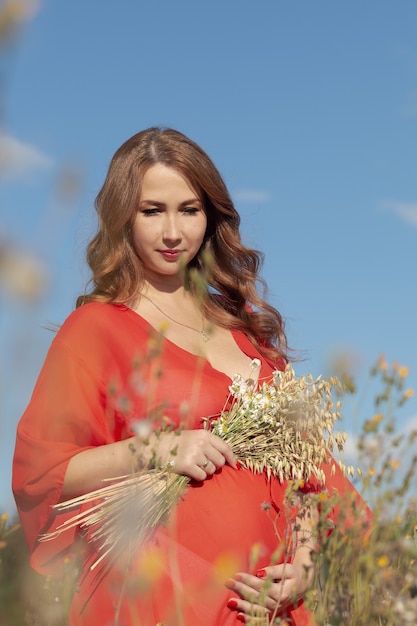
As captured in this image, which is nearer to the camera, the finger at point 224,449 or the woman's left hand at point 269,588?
the woman's left hand at point 269,588

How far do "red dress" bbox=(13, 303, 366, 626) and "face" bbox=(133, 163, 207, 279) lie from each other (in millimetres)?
446

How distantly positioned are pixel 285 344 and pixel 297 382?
105 centimetres

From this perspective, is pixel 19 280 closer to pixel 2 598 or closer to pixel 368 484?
pixel 2 598

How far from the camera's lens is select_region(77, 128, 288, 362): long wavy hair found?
11.9 feet

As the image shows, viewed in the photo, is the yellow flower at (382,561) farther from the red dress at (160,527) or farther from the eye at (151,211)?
the eye at (151,211)

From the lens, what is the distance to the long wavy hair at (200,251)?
3.62m

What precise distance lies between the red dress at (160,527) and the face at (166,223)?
1.46 ft

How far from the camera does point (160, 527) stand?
9.32ft

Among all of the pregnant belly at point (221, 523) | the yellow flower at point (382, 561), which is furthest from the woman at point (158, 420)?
the yellow flower at point (382, 561)

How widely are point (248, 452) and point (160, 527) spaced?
0.46m

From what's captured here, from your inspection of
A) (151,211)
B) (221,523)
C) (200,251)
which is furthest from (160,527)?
(200,251)

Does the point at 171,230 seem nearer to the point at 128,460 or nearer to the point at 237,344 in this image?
the point at 237,344

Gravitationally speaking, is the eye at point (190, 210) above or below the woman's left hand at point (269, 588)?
above

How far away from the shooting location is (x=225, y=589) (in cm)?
280
